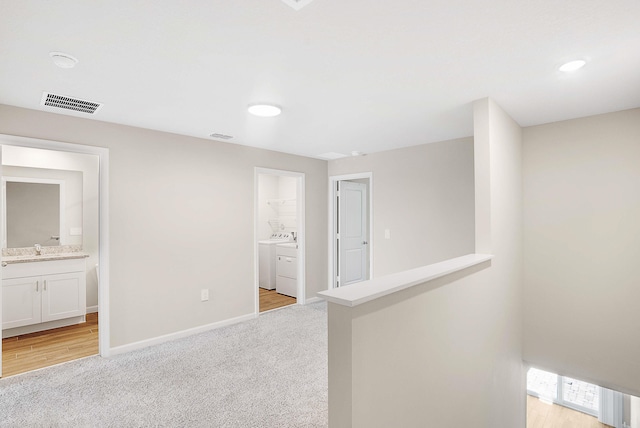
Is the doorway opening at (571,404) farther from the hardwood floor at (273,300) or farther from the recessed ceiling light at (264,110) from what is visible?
the recessed ceiling light at (264,110)

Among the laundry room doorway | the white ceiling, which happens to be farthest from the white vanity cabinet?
the laundry room doorway

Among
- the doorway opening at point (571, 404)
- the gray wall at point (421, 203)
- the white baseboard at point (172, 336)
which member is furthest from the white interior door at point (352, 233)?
the doorway opening at point (571, 404)

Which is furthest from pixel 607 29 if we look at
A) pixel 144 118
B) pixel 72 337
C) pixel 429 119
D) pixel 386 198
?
pixel 72 337

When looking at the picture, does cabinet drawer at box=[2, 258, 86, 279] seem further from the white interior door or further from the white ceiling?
the white interior door

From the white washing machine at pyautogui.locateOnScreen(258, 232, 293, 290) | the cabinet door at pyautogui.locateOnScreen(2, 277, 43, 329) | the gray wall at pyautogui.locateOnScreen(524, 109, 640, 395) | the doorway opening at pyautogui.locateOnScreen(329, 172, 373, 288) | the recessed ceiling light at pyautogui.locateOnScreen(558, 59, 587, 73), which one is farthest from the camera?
the white washing machine at pyautogui.locateOnScreen(258, 232, 293, 290)

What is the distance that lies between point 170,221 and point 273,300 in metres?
2.39

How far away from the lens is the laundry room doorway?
4719 millimetres

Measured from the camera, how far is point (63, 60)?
1.82m

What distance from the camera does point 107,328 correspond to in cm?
303

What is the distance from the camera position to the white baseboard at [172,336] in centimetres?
312

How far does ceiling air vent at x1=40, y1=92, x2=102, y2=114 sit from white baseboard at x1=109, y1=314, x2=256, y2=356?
2.29 metres

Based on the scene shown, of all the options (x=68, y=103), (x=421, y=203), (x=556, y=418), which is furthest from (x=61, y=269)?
(x=556, y=418)

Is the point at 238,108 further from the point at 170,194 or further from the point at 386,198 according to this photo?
the point at 386,198

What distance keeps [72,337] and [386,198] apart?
14.4 feet
